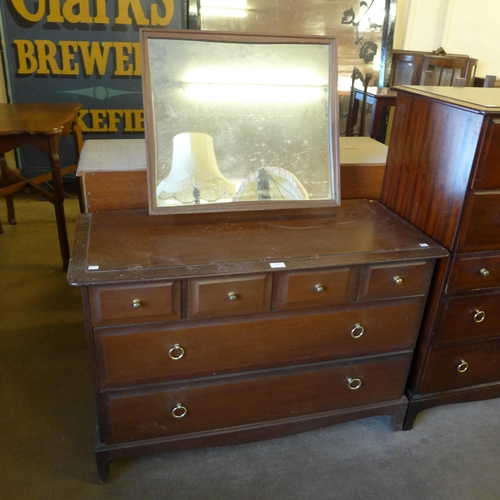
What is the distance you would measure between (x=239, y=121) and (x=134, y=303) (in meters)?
0.69

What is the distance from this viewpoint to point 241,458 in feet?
5.49

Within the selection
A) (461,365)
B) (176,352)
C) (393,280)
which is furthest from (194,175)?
(461,365)

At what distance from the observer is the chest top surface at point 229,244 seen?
131cm

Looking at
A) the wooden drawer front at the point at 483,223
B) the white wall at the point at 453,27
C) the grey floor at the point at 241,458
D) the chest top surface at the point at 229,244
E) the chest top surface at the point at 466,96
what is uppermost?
the white wall at the point at 453,27

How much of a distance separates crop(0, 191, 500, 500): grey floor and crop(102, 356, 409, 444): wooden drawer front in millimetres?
151

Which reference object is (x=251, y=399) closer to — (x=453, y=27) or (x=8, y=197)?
(x=8, y=197)

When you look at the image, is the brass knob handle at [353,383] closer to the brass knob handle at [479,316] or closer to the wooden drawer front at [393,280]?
the wooden drawer front at [393,280]

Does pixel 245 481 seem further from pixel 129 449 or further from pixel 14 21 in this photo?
pixel 14 21

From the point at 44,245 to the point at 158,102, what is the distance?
1955 mm

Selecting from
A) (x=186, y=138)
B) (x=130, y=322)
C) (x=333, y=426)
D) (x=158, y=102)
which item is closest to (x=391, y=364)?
(x=333, y=426)

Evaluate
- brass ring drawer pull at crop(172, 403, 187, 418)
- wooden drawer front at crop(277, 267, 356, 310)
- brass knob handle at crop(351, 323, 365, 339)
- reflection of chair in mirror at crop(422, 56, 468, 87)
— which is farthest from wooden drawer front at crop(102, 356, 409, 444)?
reflection of chair in mirror at crop(422, 56, 468, 87)

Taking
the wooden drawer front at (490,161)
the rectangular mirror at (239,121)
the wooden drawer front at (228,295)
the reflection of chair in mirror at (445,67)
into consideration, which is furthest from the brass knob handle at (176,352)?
the reflection of chair in mirror at (445,67)

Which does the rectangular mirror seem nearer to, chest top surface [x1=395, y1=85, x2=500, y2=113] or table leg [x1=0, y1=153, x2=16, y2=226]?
chest top surface [x1=395, y1=85, x2=500, y2=113]

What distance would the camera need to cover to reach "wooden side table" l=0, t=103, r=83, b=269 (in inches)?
93.2
